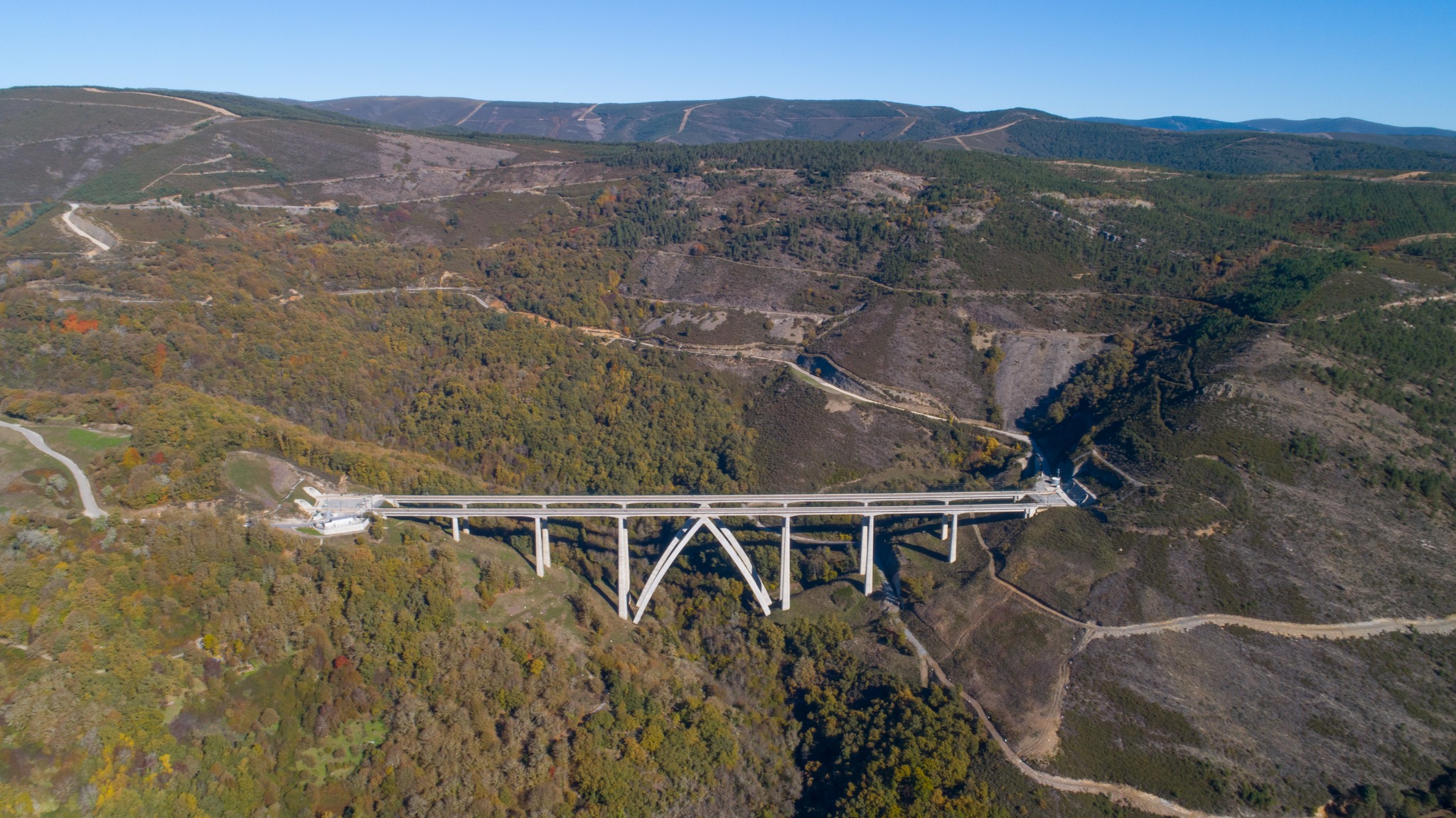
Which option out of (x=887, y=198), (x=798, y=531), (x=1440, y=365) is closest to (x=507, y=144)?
(x=887, y=198)

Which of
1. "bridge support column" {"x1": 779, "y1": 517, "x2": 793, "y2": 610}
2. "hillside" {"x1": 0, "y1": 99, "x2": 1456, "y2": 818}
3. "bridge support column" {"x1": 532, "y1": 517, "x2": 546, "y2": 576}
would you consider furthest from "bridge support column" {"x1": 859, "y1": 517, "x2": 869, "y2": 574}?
"bridge support column" {"x1": 532, "y1": 517, "x2": 546, "y2": 576}

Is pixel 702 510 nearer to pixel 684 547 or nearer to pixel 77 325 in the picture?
pixel 684 547

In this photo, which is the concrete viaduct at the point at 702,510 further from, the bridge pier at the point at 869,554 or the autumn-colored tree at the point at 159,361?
the autumn-colored tree at the point at 159,361

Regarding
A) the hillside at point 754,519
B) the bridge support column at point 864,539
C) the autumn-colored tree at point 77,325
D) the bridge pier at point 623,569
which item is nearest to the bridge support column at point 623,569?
the bridge pier at point 623,569

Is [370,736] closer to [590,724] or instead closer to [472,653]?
[472,653]

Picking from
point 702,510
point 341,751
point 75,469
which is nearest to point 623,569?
point 702,510

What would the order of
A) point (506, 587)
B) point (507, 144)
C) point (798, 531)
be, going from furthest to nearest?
point (507, 144) → point (798, 531) → point (506, 587)
